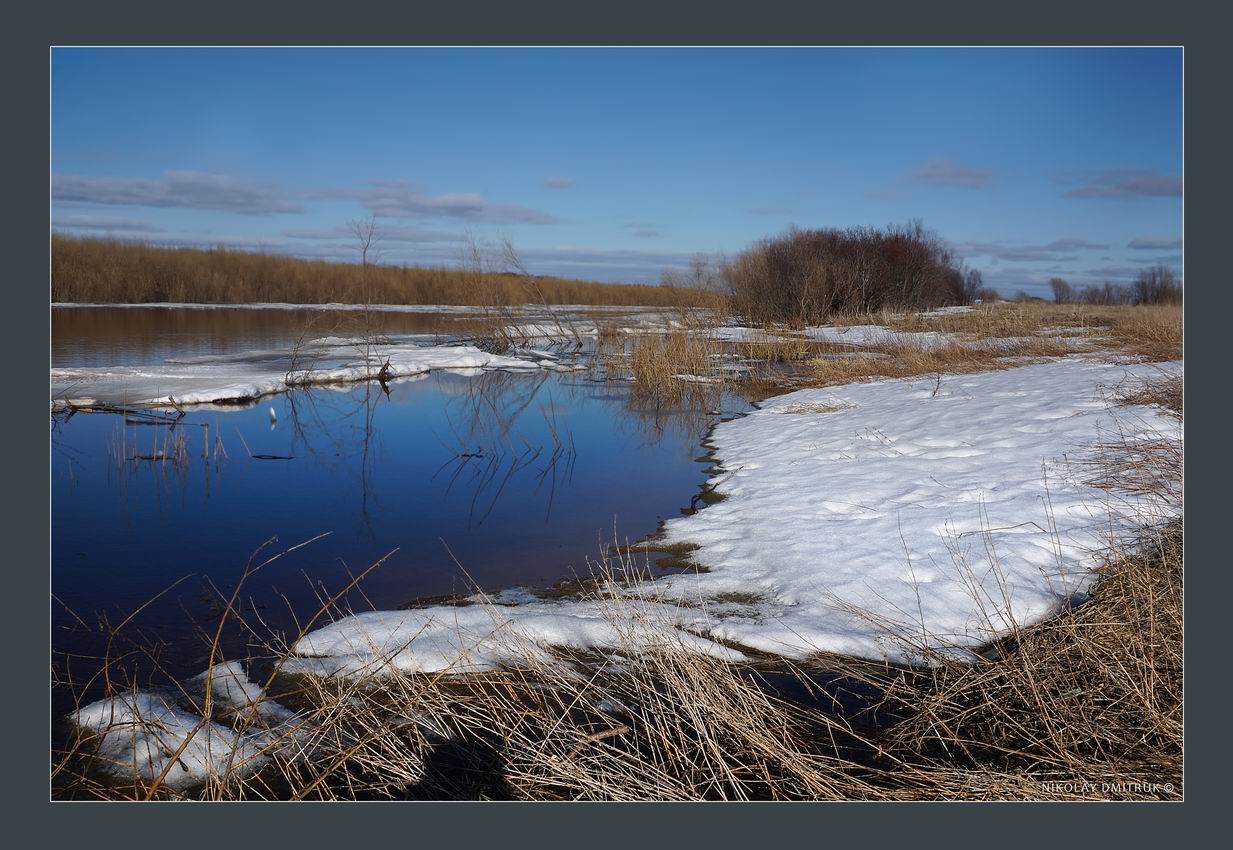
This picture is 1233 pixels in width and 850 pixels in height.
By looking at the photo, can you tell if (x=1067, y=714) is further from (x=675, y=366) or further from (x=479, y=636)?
(x=675, y=366)

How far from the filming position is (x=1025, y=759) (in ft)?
8.15

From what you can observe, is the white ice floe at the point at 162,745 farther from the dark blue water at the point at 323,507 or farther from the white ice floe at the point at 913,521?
the white ice floe at the point at 913,521

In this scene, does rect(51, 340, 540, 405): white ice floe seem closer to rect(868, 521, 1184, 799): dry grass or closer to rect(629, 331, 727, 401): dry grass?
rect(629, 331, 727, 401): dry grass

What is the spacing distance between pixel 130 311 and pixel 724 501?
20.3 meters

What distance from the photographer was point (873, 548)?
4277mm

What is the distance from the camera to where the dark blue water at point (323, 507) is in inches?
156

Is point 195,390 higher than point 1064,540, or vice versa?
point 195,390

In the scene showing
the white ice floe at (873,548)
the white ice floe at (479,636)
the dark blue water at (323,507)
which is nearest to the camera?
the white ice floe at (479,636)

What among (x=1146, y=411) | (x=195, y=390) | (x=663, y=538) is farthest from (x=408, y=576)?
(x=195, y=390)

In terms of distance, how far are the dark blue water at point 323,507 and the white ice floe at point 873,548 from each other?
0.47 meters

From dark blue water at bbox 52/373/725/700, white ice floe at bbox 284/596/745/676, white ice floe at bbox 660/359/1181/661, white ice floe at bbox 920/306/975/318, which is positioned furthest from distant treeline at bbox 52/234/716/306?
white ice floe at bbox 920/306/975/318

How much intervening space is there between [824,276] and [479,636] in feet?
62.3

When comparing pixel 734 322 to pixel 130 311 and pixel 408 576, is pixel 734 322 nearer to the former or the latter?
pixel 130 311

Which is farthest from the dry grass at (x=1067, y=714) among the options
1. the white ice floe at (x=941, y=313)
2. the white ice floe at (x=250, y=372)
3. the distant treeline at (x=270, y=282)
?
the white ice floe at (x=941, y=313)
